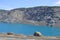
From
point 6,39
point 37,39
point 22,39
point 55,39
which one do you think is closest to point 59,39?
point 55,39

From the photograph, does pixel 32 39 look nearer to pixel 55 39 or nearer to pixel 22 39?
pixel 22 39

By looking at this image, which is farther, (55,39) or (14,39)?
(55,39)

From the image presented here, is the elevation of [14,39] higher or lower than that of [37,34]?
lower

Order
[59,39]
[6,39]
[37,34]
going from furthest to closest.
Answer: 1. [37,34]
2. [59,39]
3. [6,39]

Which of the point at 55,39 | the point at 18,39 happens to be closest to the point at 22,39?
the point at 18,39

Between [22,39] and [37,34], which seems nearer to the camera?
[22,39]

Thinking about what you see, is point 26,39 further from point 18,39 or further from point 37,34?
point 37,34

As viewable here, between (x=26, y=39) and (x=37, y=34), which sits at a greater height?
(x=37, y=34)

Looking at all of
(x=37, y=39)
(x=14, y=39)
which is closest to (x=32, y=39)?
(x=37, y=39)

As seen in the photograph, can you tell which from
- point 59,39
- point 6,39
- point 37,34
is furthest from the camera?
point 37,34
